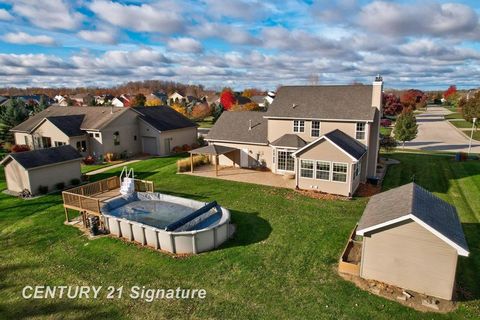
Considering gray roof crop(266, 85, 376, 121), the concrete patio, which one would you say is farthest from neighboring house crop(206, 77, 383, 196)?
the concrete patio

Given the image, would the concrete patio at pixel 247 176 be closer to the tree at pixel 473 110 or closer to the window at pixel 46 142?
the window at pixel 46 142

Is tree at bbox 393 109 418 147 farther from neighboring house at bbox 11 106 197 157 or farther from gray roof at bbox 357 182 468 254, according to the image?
gray roof at bbox 357 182 468 254

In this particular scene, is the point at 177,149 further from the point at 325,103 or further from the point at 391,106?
the point at 391,106

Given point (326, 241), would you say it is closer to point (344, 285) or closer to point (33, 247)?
point (344, 285)

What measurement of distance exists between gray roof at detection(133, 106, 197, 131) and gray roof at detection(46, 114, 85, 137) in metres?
7.15

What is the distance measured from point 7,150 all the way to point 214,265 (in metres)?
40.8

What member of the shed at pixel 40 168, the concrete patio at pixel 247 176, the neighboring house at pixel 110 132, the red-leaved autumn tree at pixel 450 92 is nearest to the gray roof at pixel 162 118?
the neighboring house at pixel 110 132

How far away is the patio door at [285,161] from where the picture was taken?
28172 mm

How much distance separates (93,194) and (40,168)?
17.2 feet

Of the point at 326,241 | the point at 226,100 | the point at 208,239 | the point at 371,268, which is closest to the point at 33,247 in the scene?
the point at 208,239

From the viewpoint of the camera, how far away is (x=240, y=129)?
32500 millimetres

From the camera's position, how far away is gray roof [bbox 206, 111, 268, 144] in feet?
102

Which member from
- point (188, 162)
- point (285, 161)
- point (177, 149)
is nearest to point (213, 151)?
point (188, 162)

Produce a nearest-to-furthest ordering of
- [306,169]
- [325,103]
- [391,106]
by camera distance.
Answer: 1. [306,169]
2. [325,103]
3. [391,106]
